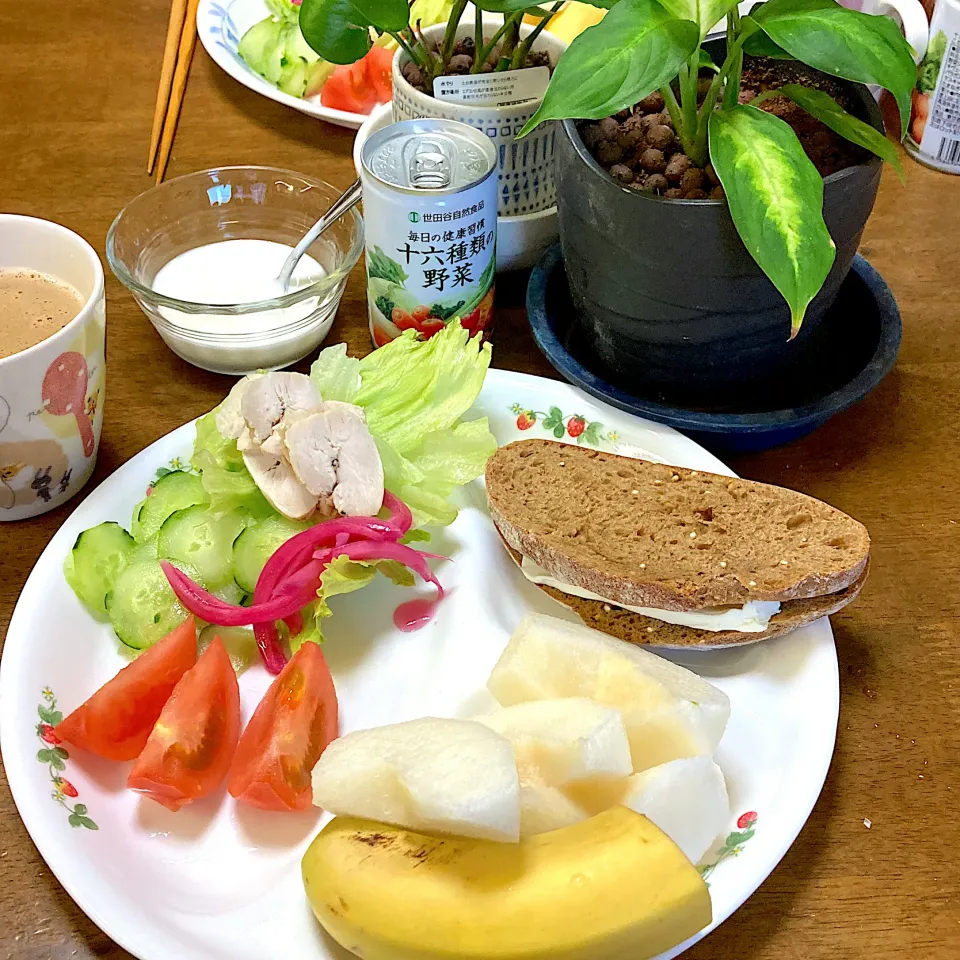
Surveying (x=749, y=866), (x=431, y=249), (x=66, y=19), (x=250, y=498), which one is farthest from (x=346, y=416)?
(x=66, y=19)

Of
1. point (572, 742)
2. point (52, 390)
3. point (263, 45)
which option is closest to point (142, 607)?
point (52, 390)

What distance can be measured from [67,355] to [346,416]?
360mm

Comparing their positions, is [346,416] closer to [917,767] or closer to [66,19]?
[917,767]

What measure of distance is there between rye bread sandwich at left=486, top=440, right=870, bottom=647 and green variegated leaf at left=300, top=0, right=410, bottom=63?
2.19ft

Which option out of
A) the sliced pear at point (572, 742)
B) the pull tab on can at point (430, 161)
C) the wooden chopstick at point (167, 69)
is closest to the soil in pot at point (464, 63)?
the pull tab on can at point (430, 161)

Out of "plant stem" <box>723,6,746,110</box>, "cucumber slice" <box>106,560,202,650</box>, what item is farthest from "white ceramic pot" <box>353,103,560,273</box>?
"cucumber slice" <box>106,560,202,650</box>

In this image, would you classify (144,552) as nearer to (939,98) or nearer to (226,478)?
(226,478)

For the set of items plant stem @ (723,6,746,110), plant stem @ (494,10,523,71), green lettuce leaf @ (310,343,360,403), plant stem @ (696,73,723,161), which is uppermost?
plant stem @ (723,6,746,110)

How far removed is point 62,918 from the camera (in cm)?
98

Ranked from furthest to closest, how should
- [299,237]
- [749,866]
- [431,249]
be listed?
[299,237] < [431,249] < [749,866]

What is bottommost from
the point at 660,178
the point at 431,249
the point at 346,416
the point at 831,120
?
the point at 346,416

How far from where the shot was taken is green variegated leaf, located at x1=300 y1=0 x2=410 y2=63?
1452mm

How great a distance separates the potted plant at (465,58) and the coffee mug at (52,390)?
498mm

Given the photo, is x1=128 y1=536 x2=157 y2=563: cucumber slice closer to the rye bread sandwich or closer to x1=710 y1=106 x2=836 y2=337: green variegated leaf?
the rye bread sandwich
